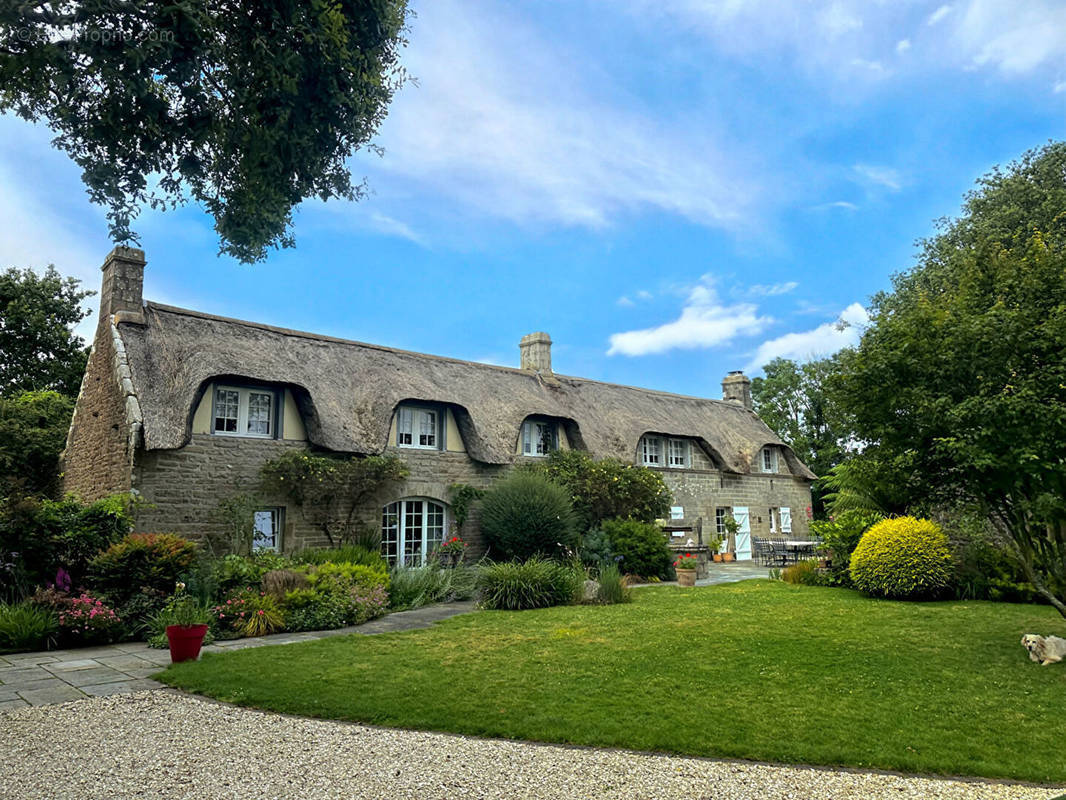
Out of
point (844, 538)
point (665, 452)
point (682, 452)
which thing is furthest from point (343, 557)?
point (682, 452)

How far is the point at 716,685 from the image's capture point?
21.1 ft

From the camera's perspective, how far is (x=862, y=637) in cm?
871

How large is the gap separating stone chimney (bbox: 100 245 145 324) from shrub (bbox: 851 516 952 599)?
14934mm

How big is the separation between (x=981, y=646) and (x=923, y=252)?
20.7m

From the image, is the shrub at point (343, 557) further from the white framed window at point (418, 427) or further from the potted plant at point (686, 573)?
the potted plant at point (686, 573)

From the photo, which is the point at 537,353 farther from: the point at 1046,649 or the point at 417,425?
the point at 1046,649

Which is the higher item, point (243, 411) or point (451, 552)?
point (243, 411)

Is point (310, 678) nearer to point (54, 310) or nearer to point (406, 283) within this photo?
point (406, 283)

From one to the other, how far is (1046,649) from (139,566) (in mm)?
11412

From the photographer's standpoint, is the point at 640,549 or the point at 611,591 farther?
the point at 640,549

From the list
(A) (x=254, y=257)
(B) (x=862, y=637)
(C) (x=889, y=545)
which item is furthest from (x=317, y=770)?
(C) (x=889, y=545)

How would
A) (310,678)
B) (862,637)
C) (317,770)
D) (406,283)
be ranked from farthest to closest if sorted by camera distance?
(406,283) < (862,637) < (310,678) < (317,770)

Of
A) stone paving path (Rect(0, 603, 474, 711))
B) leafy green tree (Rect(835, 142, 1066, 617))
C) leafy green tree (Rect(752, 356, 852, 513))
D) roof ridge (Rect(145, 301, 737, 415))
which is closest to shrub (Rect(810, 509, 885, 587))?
leafy green tree (Rect(835, 142, 1066, 617))

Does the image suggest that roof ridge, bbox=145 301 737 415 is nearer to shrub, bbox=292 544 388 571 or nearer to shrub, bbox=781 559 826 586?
shrub, bbox=292 544 388 571
